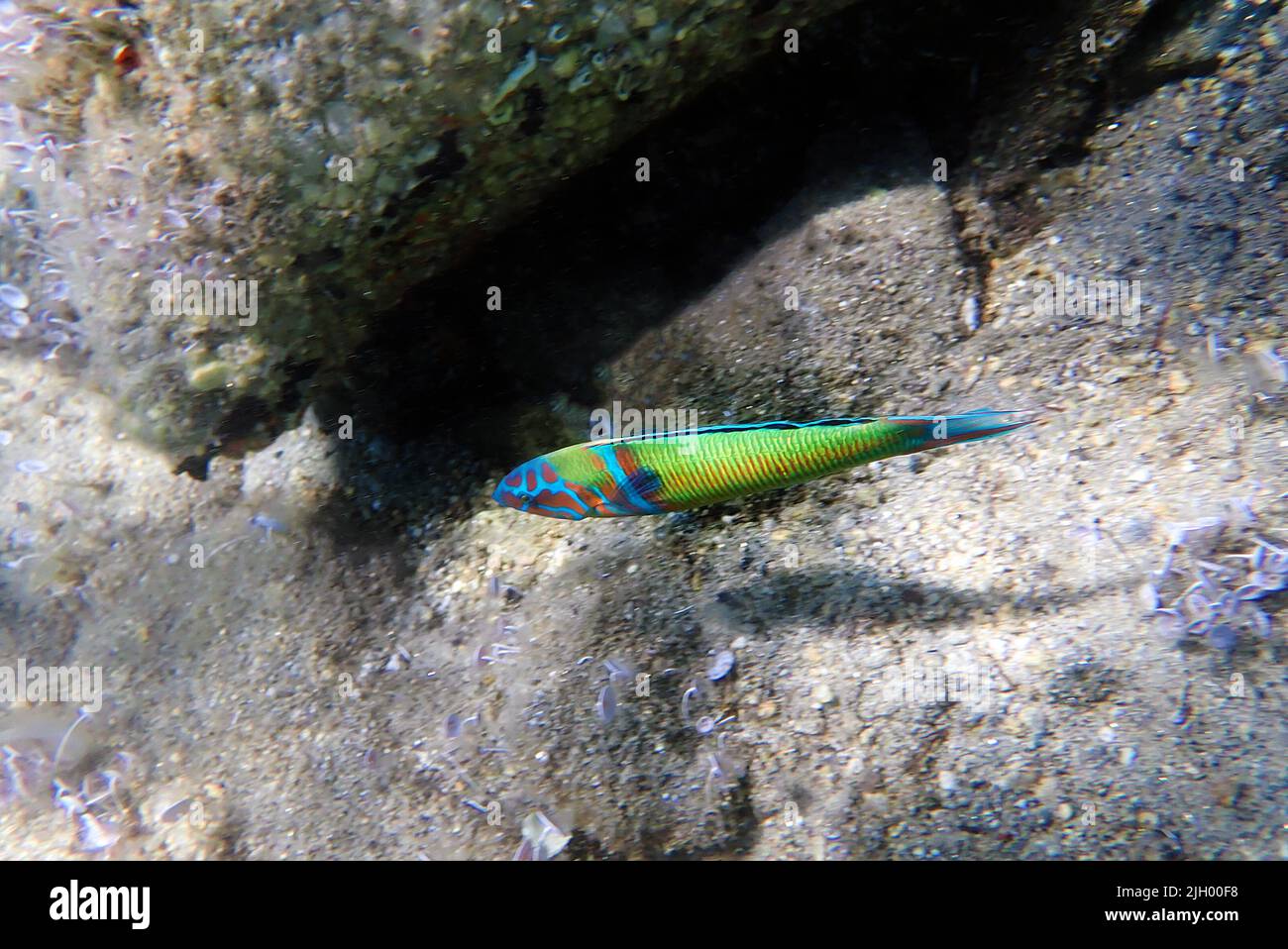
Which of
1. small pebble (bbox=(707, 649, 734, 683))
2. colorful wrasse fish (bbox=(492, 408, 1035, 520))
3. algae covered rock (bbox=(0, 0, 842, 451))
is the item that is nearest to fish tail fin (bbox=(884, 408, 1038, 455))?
colorful wrasse fish (bbox=(492, 408, 1035, 520))

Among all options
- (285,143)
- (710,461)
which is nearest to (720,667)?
(710,461)

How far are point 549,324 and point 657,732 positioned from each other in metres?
2.11

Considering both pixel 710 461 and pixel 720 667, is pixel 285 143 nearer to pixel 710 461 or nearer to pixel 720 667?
pixel 710 461

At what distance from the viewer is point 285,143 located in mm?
2340

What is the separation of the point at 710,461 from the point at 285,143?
1.92 m

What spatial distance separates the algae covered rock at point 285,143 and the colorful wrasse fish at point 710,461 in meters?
1.18

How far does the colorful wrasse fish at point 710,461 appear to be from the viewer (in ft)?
6.27

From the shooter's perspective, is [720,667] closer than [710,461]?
No

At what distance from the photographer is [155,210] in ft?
8.14

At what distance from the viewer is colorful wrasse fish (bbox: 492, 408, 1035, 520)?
75.2 inches

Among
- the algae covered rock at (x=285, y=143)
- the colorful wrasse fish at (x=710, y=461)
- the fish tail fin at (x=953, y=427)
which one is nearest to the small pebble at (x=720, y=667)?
the colorful wrasse fish at (x=710, y=461)

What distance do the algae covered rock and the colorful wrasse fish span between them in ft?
3.89

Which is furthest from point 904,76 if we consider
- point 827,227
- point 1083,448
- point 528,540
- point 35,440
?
point 35,440

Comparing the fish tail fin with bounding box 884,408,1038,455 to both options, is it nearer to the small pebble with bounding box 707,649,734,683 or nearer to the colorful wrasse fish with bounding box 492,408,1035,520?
the colorful wrasse fish with bounding box 492,408,1035,520
